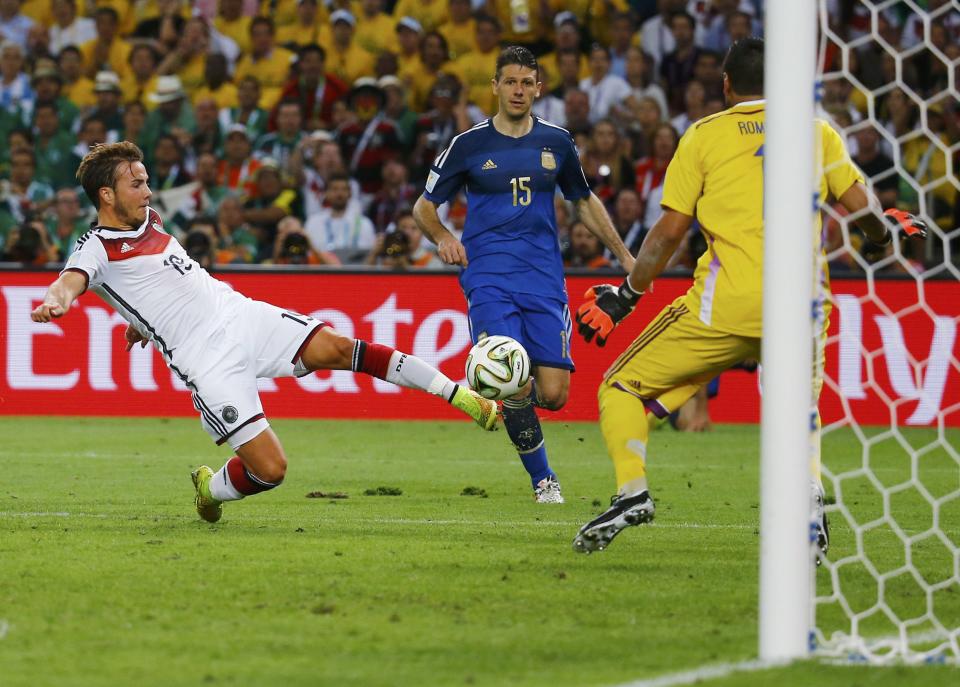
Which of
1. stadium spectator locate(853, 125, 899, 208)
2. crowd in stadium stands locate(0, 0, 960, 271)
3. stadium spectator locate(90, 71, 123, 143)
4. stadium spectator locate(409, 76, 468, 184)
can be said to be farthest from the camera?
stadium spectator locate(90, 71, 123, 143)

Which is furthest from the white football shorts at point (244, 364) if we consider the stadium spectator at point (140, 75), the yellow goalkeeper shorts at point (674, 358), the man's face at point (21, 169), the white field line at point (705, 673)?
the stadium spectator at point (140, 75)

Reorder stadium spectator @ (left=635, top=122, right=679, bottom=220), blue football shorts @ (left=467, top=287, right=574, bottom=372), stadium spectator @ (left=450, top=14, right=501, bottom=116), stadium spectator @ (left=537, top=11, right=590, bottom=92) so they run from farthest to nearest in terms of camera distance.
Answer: stadium spectator @ (left=450, top=14, right=501, bottom=116) < stadium spectator @ (left=537, top=11, right=590, bottom=92) < stadium spectator @ (left=635, top=122, right=679, bottom=220) < blue football shorts @ (left=467, top=287, right=574, bottom=372)

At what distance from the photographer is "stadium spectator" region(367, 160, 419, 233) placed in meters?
15.5

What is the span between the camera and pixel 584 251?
1434 cm

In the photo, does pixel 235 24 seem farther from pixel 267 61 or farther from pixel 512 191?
pixel 512 191

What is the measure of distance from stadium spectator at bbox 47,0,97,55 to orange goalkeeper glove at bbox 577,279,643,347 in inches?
539

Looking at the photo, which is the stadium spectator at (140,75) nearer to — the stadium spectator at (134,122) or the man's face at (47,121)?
the stadium spectator at (134,122)

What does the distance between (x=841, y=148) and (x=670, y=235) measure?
76 centimetres

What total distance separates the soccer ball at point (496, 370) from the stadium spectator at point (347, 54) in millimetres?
9878

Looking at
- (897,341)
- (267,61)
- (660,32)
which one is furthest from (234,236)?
(897,341)

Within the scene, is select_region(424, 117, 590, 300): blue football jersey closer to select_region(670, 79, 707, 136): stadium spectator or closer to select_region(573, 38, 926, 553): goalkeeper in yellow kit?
select_region(573, 38, 926, 553): goalkeeper in yellow kit

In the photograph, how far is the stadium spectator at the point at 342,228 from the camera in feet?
49.8

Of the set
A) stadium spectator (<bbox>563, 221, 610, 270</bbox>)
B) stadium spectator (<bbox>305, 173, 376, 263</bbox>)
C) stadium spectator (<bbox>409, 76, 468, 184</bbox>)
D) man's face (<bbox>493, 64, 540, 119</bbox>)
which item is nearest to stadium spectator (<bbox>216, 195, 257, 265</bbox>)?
stadium spectator (<bbox>305, 173, 376, 263</bbox>)

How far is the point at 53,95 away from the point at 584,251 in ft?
22.2
